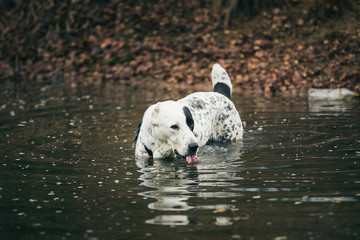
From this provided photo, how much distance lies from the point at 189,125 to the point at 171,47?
11913mm

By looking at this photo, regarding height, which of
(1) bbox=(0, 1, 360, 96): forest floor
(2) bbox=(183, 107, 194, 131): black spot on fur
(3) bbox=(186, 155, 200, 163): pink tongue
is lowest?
(3) bbox=(186, 155, 200, 163): pink tongue

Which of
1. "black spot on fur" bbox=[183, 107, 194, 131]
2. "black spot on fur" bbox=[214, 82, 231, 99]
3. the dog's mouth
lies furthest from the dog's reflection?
"black spot on fur" bbox=[214, 82, 231, 99]

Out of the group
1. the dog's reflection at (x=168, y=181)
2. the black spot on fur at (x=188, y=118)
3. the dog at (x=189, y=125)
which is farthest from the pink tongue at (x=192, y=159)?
the black spot on fur at (x=188, y=118)

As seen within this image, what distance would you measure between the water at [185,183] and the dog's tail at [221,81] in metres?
0.87

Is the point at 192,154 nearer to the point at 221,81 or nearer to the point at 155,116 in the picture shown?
the point at 155,116

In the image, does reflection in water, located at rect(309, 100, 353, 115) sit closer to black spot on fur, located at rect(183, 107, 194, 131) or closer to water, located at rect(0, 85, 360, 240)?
water, located at rect(0, 85, 360, 240)

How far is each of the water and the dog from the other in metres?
0.23

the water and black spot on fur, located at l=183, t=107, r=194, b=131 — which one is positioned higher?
black spot on fur, located at l=183, t=107, r=194, b=131

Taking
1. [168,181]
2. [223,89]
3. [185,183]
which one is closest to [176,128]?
[168,181]

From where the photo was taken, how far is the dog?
7.74 meters

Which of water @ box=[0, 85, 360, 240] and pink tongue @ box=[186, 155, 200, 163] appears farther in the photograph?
pink tongue @ box=[186, 155, 200, 163]

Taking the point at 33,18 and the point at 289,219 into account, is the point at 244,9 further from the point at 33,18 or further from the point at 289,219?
the point at 289,219

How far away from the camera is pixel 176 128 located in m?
7.74

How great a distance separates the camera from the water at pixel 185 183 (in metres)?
5.06
